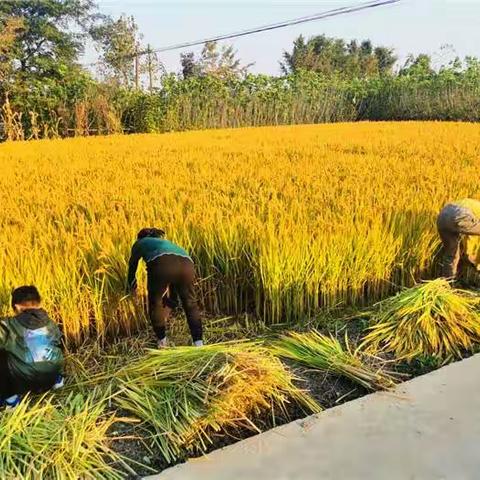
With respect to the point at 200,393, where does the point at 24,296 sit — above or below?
above

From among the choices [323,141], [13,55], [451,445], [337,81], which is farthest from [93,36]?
[451,445]

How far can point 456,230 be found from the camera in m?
3.53

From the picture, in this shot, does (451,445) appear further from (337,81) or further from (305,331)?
(337,81)

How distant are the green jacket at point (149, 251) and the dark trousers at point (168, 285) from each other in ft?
0.09

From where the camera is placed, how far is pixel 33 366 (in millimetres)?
2307

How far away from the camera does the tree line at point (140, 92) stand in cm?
1667

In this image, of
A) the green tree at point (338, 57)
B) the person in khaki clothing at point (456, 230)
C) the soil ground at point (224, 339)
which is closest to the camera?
the soil ground at point (224, 339)

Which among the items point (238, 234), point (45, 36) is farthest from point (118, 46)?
point (238, 234)

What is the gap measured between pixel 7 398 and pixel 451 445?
169 cm

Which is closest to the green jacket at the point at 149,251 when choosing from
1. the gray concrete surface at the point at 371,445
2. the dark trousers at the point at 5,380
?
the dark trousers at the point at 5,380

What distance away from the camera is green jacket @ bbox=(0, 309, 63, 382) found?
231 centimetres

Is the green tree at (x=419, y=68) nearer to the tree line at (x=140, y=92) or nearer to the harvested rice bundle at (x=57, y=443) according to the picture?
the tree line at (x=140, y=92)

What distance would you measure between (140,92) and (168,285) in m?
16.3

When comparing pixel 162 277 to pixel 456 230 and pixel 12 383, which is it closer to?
pixel 12 383
